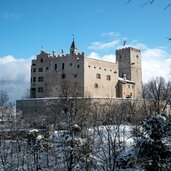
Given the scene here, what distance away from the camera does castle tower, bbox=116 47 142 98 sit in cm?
6731

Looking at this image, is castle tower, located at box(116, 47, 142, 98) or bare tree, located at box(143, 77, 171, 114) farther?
castle tower, located at box(116, 47, 142, 98)

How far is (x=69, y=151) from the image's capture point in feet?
72.3

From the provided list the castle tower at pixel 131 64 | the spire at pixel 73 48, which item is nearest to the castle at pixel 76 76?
the spire at pixel 73 48

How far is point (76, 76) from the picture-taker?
54.7m

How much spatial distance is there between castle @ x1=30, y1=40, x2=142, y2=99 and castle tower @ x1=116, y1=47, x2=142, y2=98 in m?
5.16

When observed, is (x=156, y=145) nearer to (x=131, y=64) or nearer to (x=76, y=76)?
(x=76, y=76)

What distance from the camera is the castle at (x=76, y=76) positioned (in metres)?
54.4

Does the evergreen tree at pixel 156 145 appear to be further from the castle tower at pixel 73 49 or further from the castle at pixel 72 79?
the castle tower at pixel 73 49

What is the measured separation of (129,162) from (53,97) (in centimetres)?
2950

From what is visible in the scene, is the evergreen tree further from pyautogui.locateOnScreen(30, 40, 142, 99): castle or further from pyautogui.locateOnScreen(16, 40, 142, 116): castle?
pyautogui.locateOnScreen(30, 40, 142, 99): castle

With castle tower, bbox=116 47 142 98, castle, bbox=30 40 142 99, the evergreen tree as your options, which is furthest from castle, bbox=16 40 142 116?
the evergreen tree

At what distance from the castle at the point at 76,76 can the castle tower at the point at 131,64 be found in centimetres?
516

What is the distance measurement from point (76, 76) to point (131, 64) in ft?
55.9

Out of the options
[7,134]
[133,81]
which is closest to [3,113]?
[7,134]
